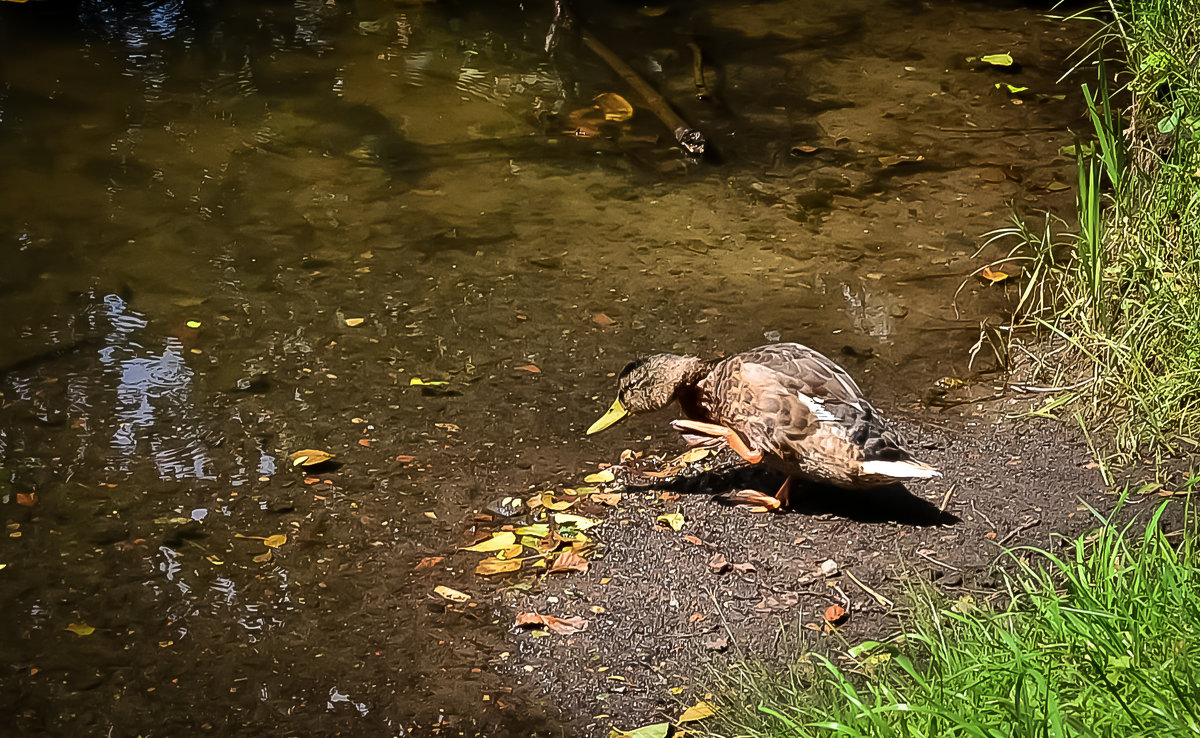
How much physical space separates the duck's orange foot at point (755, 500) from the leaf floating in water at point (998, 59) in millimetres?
5909

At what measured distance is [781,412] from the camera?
3.77m

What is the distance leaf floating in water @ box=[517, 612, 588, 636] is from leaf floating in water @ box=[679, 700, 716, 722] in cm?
52

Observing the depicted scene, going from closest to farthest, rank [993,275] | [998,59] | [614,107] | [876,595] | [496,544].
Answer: [876,595], [496,544], [993,275], [614,107], [998,59]

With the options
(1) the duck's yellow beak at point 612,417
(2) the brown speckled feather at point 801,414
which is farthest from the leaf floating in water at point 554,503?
(2) the brown speckled feather at point 801,414

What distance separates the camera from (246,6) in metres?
9.78

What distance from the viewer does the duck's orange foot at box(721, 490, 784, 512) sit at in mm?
3928

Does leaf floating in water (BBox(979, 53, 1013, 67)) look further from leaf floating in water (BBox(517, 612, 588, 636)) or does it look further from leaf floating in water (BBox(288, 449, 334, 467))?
leaf floating in water (BBox(517, 612, 588, 636))

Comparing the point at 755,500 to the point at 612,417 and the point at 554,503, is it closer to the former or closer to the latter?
the point at 612,417

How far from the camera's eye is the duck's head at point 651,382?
160 inches

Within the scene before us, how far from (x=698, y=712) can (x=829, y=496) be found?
1261mm

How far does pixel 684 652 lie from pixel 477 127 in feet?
16.7

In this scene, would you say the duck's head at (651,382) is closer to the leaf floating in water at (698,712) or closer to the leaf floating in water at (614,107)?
the leaf floating in water at (698,712)

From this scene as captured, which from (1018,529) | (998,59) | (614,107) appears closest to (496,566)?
(1018,529)

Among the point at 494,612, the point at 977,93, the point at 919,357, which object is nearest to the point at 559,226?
the point at 919,357
